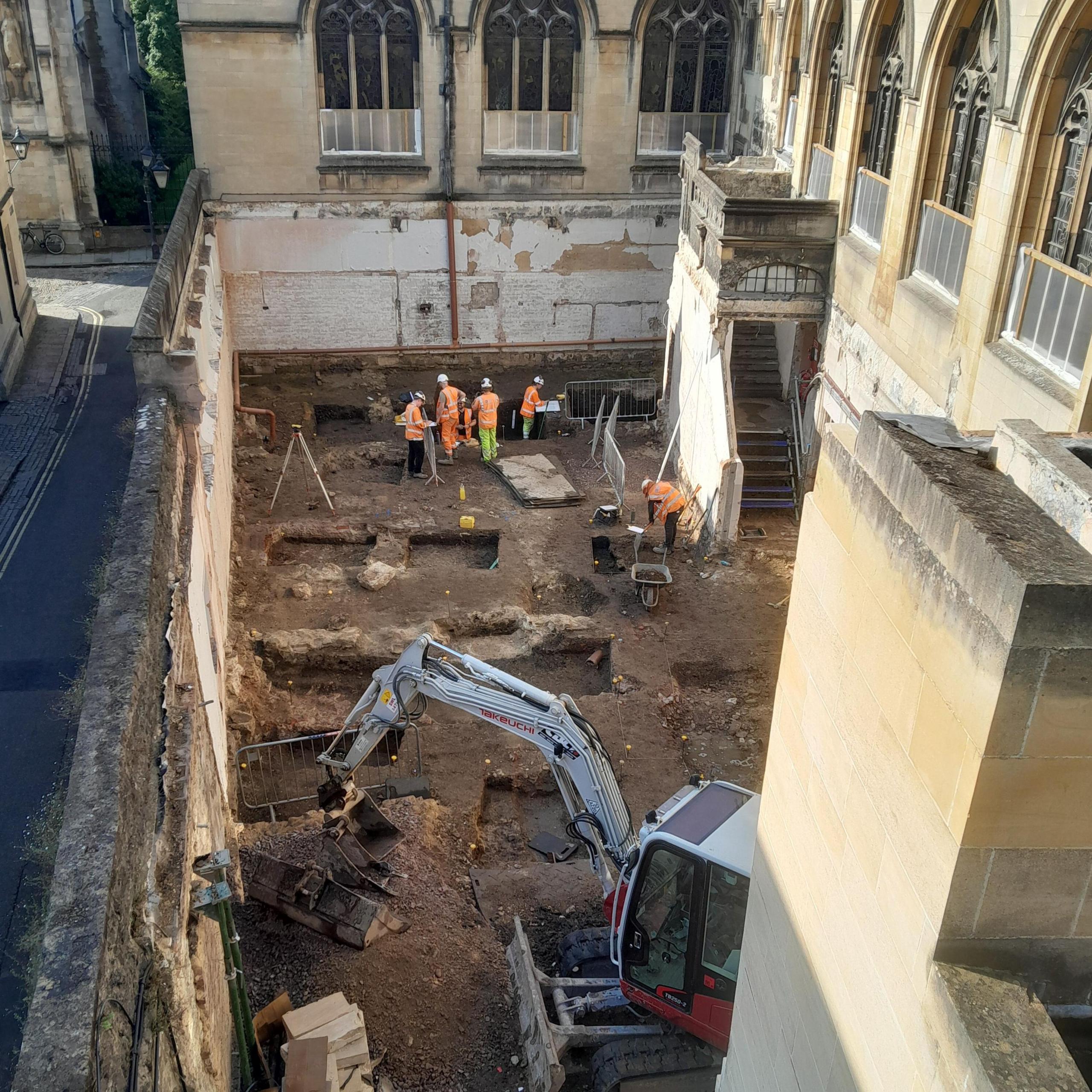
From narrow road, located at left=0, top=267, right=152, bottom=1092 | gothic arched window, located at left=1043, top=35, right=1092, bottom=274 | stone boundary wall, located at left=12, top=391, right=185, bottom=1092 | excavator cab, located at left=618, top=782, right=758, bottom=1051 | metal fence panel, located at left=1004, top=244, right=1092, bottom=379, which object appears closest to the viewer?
stone boundary wall, located at left=12, top=391, right=185, bottom=1092

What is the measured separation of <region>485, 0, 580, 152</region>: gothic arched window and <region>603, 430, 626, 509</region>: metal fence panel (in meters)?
7.49

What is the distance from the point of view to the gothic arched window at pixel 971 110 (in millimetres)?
12195

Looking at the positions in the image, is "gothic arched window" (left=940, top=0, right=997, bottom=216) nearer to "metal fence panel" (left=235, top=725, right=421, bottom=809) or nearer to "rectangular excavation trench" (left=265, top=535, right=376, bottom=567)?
"metal fence panel" (left=235, top=725, right=421, bottom=809)

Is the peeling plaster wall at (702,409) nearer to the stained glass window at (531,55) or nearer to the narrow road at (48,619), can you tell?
the stained glass window at (531,55)

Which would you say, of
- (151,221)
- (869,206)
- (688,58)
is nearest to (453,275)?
(688,58)

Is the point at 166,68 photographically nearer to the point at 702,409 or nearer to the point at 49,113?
the point at 49,113

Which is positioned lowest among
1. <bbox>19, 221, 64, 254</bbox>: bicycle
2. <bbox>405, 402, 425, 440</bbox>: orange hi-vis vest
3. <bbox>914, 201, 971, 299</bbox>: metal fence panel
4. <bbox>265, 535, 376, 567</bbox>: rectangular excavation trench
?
<bbox>265, 535, 376, 567</bbox>: rectangular excavation trench

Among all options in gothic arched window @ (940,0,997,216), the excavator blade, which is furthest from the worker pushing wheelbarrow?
the excavator blade

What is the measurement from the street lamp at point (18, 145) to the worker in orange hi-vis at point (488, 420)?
12.4m

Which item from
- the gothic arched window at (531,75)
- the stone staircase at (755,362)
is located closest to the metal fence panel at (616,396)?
the stone staircase at (755,362)

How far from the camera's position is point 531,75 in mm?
23719

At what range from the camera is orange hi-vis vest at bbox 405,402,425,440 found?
20.0m

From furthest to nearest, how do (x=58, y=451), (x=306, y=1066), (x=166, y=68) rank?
1. (x=166, y=68)
2. (x=58, y=451)
3. (x=306, y=1066)

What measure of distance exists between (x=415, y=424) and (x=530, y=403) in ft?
10.7
